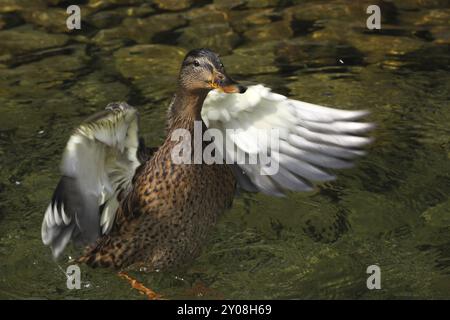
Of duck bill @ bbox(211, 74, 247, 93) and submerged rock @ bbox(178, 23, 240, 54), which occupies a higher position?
submerged rock @ bbox(178, 23, 240, 54)

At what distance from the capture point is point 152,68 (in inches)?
293

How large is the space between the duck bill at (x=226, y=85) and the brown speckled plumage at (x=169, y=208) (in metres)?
0.15

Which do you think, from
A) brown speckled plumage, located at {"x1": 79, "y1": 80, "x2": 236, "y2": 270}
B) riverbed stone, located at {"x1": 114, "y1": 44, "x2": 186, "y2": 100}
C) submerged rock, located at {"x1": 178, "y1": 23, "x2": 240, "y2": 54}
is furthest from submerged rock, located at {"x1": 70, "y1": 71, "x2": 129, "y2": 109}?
brown speckled plumage, located at {"x1": 79, "y1": 80, "x2": 236, "y2": 270}

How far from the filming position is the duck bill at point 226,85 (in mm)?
4750

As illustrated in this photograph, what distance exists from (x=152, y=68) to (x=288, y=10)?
4.76 feet

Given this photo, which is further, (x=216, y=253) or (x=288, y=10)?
(x=288, y=10)

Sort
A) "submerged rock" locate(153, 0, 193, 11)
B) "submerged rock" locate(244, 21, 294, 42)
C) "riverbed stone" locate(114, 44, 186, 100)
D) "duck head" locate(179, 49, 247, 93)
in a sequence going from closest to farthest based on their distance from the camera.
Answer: "duck head" locate(179, 49, 247, 93), "riverbed stone" locate(114, 44, 186, 100), "submerged rock" locate(244, 21, 294, 42), "submerged rock" locate(153, 0, 193, 11)

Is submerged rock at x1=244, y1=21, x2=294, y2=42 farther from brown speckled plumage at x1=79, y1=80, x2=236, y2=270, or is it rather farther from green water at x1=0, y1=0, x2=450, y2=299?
brown speckled plumage at x1=79, y1=80, x2=236, y2=270

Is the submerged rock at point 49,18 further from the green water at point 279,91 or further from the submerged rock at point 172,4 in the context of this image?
the submerged rock at point 172,4

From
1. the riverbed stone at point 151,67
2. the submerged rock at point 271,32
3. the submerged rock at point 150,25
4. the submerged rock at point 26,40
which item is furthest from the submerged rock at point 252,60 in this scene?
the submerged rock at point 26,40

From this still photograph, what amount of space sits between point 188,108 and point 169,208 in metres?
0.56

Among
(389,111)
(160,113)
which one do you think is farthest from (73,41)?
(389,111)

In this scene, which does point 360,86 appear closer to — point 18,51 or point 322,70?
point 322,70

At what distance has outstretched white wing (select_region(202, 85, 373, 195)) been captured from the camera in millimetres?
4531
